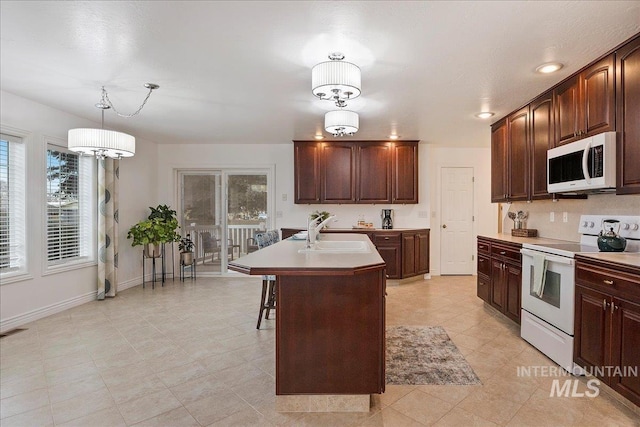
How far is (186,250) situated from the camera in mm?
5797

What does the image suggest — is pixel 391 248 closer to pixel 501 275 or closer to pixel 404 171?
pixel 404 171

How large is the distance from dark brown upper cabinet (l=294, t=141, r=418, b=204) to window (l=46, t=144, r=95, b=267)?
3007 mm

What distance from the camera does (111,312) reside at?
158 inches

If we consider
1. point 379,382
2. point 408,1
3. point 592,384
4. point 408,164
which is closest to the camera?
point 408,1

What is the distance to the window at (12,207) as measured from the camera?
347cm

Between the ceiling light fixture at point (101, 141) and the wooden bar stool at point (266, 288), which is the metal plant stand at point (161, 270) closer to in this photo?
the ceiling light fixture at point (101, 141)

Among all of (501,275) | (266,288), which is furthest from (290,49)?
(501,275)

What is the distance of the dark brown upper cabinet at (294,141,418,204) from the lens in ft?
18.5

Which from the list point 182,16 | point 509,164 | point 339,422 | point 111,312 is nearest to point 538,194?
point 509,164

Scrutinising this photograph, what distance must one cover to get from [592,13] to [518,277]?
225cm

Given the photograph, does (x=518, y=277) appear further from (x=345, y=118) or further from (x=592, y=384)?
(x=345, y=118)

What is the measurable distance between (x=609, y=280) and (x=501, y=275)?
1.51m

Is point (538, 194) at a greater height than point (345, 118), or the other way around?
point (345, 118)

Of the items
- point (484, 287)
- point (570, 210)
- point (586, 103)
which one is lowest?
point (484, 287)
